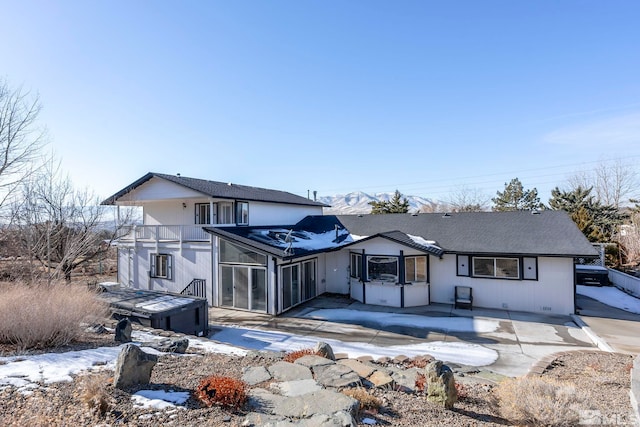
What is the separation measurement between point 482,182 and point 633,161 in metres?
16.9

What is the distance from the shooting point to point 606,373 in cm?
681

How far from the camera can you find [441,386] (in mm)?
4539

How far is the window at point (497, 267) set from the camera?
14.0 metres

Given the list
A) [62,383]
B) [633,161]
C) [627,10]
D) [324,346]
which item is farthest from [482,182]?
[62,383]

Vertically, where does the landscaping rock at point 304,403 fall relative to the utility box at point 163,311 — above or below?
above

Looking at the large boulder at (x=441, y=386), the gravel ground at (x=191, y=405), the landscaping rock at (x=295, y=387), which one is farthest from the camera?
the landscaping rock at (x=295, y=387)

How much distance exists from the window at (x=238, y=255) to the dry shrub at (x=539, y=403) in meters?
10.5

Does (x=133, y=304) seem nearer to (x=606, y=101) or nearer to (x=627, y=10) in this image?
(x=627, y=10)

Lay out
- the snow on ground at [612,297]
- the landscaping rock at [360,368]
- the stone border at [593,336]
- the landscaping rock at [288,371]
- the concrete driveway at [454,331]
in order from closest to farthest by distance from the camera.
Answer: the landscaping rock at [288,371], the landscaping rock at [360,368], the stone border at [593,336], the concrete driveway at [454,331], the snow on ground at [612,297]

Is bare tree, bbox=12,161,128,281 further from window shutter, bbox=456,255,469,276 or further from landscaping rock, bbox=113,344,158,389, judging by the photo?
window shutter, bbox=456,255,469,276

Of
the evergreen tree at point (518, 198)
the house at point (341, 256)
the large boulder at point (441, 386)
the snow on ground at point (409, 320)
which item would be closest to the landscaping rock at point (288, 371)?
the large boulder at point (441, 386)

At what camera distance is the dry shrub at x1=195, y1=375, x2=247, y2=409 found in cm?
411

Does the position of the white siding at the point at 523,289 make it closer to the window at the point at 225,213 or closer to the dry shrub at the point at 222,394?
the window at the point at 225,213

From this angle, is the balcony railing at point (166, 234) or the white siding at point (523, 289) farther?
the balcony railing at point (166, 234)
